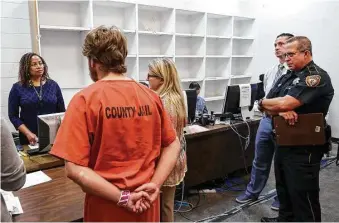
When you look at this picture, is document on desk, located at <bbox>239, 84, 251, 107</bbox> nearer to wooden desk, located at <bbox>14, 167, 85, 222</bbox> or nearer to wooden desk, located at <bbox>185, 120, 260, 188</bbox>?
wooden desk, located at <bbox>185, 120, 260, 188</bbox>

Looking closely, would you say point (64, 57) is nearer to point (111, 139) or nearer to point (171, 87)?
point (171, 87)

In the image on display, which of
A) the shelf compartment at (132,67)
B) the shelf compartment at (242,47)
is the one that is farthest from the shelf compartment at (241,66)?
the shelf compartment at (132,67)

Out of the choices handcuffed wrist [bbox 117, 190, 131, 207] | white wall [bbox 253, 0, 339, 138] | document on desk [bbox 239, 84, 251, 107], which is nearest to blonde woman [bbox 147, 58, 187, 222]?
handcuffed wrist [bbox 117, 190, 131, 207]

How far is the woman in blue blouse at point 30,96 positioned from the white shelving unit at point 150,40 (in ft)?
3.10

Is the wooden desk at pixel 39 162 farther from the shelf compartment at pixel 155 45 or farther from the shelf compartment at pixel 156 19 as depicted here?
the shelf compartment at pixel 156 19

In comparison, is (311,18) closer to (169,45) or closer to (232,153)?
(169,45)

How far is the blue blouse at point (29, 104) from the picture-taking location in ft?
8.47

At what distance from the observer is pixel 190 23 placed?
5.24 meters

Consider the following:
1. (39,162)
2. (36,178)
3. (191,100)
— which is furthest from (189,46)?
(36,178)

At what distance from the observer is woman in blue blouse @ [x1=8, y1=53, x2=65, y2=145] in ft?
8.47

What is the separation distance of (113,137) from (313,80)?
149 cm

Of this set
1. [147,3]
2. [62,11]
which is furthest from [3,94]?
[147,3]

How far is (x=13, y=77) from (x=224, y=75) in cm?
374

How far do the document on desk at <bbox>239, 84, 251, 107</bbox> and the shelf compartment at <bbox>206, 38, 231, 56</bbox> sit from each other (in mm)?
2510
